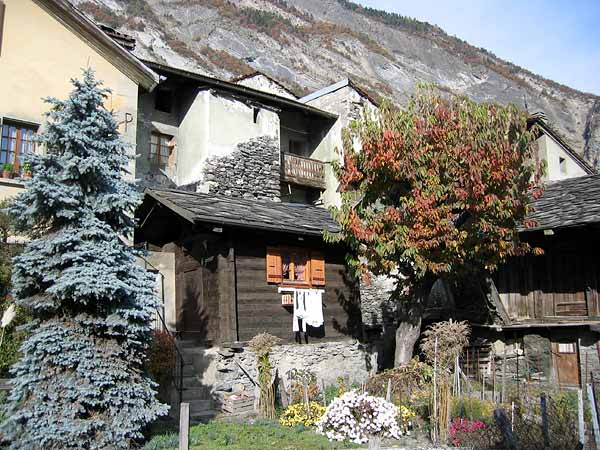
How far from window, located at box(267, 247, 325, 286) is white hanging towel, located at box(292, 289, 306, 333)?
0.34m

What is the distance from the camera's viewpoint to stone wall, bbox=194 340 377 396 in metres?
14.1

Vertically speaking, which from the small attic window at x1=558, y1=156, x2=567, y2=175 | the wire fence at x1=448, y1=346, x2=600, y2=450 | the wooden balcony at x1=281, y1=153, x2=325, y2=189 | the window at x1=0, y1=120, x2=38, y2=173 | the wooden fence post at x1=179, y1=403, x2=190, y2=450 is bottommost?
the wire fence at x1=448, y1=346, x2=600, y2=450

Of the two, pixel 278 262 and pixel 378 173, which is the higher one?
pixel 378 173

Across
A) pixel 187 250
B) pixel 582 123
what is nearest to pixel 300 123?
pixel 187 250

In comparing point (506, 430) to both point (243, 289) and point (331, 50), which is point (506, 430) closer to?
point (243, 289)

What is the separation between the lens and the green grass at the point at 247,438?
1006 centimetres

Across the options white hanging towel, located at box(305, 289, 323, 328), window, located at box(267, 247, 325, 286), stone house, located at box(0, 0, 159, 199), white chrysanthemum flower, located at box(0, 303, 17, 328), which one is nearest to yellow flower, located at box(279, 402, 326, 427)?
white hanging towel, located at box(305, 289, 323, 328)

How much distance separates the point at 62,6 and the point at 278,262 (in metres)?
9.21

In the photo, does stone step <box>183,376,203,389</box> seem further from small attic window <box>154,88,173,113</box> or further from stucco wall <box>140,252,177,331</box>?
small attic window <box>154,88,173,113</box>

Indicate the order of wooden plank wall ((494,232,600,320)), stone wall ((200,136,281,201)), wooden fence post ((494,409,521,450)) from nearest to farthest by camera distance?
wooden fence post ((494,409,521,450)) < wooden plank wall ((494,232,600,320)) < stone wall ((200,136,281,201))

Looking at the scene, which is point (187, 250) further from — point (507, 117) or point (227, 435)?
point (507, 117)

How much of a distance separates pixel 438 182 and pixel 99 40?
34.7 ft

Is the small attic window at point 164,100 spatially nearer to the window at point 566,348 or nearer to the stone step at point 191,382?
the stone step at point 191,382

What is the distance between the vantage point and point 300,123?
95.3ft
